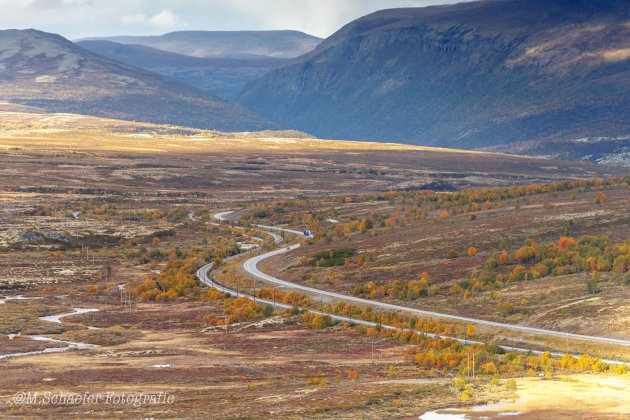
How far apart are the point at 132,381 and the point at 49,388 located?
4.63 m

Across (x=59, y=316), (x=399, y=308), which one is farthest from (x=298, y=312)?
(x=59, y=316)

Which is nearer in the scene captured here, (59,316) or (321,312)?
(321,312)

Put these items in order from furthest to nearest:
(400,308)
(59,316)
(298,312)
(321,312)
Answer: (59,316) < (321,312) < (298,312) < (400,308)

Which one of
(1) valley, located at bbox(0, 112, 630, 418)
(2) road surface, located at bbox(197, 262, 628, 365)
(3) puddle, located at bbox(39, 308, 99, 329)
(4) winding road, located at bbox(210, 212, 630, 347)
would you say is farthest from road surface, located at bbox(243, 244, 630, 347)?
(3) puddle, located at bbox(39, 308, 99, 329)

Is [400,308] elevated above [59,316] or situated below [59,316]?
above

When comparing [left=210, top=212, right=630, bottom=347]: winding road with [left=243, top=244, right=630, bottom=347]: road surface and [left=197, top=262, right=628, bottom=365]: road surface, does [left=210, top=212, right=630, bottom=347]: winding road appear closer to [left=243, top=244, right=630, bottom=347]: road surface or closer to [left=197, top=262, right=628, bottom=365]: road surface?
[left=243, top=244, right=630, bottom=347]: road surface

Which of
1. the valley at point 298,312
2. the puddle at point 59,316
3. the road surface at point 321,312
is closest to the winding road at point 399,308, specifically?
the valley at point 298,312

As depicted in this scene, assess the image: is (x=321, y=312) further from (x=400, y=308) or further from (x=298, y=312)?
(x=400, y=308)

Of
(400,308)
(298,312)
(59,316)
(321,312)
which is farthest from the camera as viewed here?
(59,316)

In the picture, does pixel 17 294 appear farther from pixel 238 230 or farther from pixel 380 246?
pixel 238 230

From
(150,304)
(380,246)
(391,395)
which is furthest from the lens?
(380,246)

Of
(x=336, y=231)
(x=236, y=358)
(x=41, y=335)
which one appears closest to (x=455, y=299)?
(x=236, y=358)

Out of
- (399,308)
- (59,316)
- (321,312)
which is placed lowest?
(59,316)

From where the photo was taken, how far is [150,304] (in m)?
102
